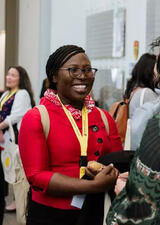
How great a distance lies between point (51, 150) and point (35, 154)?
0.09 meters

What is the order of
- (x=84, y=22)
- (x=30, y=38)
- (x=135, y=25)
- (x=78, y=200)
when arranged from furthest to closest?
(x=30, y=38), (x=84, y=22), (x=135, y=25), (x=78, y=200)

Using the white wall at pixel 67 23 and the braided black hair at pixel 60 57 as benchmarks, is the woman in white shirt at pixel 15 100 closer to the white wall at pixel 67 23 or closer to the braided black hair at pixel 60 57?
the white wall at pixel 67 23

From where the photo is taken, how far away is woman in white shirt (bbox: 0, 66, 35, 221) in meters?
5.32

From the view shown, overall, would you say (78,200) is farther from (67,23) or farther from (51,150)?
(67,23)

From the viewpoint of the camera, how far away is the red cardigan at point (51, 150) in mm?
2010

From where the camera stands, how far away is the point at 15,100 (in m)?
5.42

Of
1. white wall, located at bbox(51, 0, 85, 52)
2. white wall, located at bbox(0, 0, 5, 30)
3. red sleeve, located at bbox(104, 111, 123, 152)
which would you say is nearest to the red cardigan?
red sleeve, located at bbox(104, 111, 123, 152)

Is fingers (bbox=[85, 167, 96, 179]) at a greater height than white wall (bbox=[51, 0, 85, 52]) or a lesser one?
lesser

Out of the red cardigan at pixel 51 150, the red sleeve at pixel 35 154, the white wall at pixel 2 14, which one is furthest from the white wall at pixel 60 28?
the red sleeve at pixel 35 154

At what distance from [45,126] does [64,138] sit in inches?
4.4

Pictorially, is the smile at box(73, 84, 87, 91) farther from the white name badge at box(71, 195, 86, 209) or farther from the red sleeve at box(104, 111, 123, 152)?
the white name badge at box(71, 195, 86, 209)

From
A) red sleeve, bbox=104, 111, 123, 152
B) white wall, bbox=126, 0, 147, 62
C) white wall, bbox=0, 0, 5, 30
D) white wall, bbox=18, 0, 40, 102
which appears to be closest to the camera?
red sleeve, bbox=104, 111, 123, 152

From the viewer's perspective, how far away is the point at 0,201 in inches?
139

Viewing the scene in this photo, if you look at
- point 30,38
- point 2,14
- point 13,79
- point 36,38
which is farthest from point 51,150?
point 2,14
